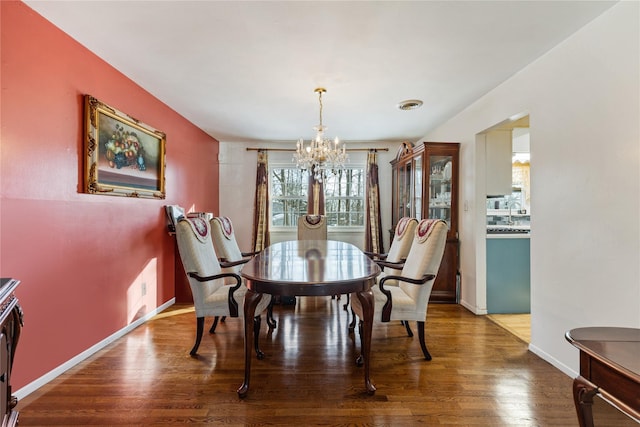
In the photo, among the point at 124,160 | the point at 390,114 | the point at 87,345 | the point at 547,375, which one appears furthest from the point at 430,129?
the point at 87,345

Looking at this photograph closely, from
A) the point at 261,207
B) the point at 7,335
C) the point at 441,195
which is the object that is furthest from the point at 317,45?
the point at 261,207

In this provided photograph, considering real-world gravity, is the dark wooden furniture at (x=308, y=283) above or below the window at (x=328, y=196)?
below

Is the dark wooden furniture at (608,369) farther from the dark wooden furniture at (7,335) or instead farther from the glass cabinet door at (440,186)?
the glass cabinet door at (440,186)

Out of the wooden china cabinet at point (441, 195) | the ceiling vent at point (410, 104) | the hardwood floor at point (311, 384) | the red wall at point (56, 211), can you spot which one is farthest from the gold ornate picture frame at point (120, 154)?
the wooden china cabinet at point (441, 195)

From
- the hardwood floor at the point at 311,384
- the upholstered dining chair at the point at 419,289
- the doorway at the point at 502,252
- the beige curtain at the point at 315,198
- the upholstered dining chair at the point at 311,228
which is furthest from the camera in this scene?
the beige curtain at the point at 315,198

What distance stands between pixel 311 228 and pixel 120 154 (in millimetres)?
2385

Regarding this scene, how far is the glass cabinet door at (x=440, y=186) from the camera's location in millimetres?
3715

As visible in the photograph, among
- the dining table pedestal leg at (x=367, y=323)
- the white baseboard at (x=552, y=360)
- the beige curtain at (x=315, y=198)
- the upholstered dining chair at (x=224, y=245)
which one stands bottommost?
the white baseboard at (x=552, y=360)

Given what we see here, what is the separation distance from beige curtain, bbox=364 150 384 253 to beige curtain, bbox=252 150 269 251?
1803 mm

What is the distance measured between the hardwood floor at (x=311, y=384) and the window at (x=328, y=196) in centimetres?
285

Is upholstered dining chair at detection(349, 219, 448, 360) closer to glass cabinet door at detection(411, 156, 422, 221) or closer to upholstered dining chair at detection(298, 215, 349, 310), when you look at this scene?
glass cabinet door at detection(411, 156, 422, 221)

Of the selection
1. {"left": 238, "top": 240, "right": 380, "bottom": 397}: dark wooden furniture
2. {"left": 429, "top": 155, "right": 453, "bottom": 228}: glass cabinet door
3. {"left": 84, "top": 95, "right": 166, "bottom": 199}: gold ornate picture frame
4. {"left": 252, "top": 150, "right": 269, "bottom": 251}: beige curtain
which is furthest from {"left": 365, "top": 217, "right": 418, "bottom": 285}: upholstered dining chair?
{"left": 252, "top": 150, "right": 269, "bottom": 251}: beige curtain

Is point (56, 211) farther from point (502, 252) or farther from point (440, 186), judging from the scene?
point (502, 252)

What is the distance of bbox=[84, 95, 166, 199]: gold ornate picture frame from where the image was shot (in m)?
2.26
